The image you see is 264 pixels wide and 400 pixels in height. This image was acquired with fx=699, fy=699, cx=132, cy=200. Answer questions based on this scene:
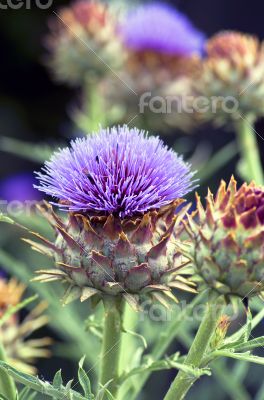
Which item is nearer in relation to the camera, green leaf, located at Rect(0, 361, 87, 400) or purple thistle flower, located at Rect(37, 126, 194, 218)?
green leaf, located at Rect(0, 361, 87, 400)

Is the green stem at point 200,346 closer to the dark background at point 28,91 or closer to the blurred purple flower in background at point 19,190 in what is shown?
the blurred purple flower in background at point 19,190

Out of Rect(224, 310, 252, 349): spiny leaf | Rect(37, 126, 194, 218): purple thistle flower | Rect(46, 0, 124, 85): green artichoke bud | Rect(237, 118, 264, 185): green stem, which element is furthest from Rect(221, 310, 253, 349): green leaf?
Rect(46, 0, 124, 85): green artichoke bud

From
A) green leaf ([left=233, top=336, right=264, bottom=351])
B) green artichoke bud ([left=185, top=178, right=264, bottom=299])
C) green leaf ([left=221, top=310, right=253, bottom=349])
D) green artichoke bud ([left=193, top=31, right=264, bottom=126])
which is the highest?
green artichoke bud ([left=193, top=31, right=264, bottom=126])

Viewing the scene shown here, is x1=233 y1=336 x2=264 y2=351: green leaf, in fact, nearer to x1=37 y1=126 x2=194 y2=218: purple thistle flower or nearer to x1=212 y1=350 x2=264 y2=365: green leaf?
x1=212 y1=350 x2=264 y2=365: green leaf

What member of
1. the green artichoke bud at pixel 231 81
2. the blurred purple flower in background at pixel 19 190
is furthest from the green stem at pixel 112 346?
the blurred purple flower in background at pixel 19 190

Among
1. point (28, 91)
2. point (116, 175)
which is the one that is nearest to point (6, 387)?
point (116, 175)

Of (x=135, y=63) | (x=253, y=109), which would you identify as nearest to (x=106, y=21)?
(x=135, y=63)
